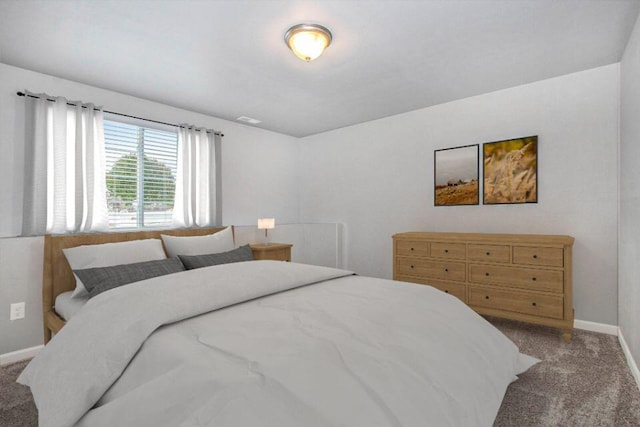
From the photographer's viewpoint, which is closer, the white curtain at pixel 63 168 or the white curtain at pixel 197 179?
the white curtain at pixel 63 168

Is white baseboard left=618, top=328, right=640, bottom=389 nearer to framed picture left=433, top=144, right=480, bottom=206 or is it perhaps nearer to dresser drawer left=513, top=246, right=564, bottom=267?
dresser drawer left=513, top=246, right=564, bottom=267

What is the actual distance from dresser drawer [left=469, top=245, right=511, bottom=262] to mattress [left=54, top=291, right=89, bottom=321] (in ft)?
11.0

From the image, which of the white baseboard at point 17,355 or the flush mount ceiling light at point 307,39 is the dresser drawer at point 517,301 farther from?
the white baseboard at point 17,355

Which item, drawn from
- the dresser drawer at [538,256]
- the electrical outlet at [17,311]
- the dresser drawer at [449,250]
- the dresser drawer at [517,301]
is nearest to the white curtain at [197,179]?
the electrical outlet at [17,311]

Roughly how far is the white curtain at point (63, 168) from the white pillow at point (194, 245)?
0.68 metres

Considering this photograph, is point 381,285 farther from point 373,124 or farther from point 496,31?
point 373,124

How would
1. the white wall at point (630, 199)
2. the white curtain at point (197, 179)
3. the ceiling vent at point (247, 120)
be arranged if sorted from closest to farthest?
the white wall at point (630, 199) → the white curtain at point (197, 179) → the ceiling vent at point (247, 120)

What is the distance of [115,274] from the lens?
2.42m

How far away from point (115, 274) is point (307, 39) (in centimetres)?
219

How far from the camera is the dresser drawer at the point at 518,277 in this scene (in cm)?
283

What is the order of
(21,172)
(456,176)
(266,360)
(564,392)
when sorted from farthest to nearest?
(456,176) → (21,172) → (564,392) → (266,360)

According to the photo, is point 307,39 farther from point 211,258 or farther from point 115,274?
point 115,274

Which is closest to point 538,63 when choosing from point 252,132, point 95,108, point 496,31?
point 496,31

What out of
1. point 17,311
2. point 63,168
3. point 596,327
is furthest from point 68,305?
point 596,327
